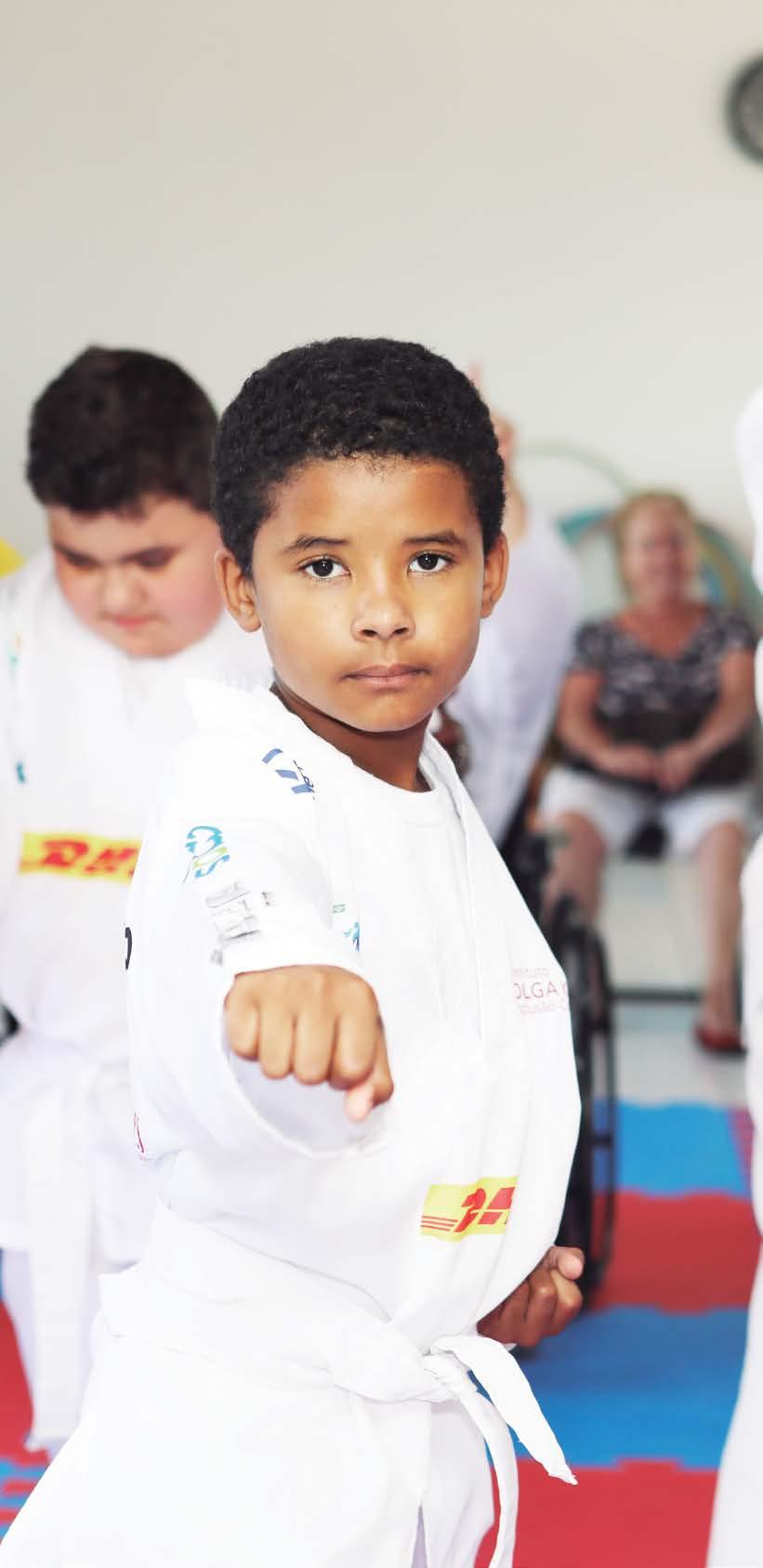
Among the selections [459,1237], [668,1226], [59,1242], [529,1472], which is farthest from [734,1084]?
[459,1237]

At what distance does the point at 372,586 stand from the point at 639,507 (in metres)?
4.30

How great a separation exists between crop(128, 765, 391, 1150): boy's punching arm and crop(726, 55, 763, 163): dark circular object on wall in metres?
4.51

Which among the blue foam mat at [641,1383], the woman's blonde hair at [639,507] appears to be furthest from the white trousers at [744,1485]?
the woman's blonde hair at [639,507]

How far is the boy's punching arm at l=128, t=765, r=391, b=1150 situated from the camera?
976mm

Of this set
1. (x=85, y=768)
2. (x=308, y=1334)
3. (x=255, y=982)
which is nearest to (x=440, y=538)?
(x=255, y=982)

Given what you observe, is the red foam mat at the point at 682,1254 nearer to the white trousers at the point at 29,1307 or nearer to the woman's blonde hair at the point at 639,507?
the white trousers at the point at 29,1307

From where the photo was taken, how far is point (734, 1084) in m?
4.58

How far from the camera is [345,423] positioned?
1288 mm

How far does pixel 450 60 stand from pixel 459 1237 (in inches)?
176

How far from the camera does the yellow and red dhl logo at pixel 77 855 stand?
89.3 inches

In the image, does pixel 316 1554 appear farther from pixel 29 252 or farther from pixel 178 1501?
pixel 29 252

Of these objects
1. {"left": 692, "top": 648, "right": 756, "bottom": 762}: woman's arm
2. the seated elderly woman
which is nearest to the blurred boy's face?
the seated elderly woman

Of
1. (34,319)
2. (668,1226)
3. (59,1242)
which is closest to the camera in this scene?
(59,1242)

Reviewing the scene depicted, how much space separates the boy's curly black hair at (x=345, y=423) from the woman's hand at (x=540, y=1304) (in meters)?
0.56
